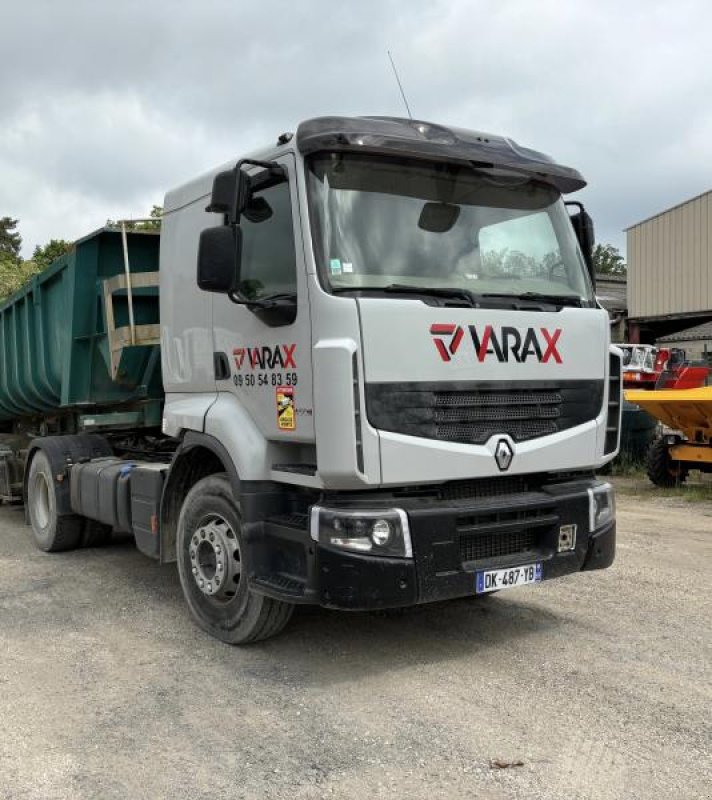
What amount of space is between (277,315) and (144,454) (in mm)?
2973

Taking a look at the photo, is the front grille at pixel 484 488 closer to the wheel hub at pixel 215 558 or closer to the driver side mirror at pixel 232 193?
the wheel hub at pixel 215 558

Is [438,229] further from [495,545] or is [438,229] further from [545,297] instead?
[495,545]

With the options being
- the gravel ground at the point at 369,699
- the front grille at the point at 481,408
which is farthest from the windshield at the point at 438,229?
the gravel ground at the point at 369,699

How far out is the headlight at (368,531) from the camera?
13.6ft

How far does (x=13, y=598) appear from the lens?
606 cm

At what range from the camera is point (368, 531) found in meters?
4.14

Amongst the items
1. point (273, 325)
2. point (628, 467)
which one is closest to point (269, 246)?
point (273, 325)

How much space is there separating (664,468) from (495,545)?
806 cm

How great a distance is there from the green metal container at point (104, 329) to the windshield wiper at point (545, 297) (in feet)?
10.0

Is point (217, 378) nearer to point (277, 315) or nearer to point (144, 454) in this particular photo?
point (277, 315)

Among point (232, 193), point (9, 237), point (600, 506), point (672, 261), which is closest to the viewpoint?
point (232, 193)

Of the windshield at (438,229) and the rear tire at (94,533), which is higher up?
the windshield at (438,229)

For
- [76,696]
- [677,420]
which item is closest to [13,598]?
[76,696]

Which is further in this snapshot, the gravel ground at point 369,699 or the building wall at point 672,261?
the building wall at point 672,261
